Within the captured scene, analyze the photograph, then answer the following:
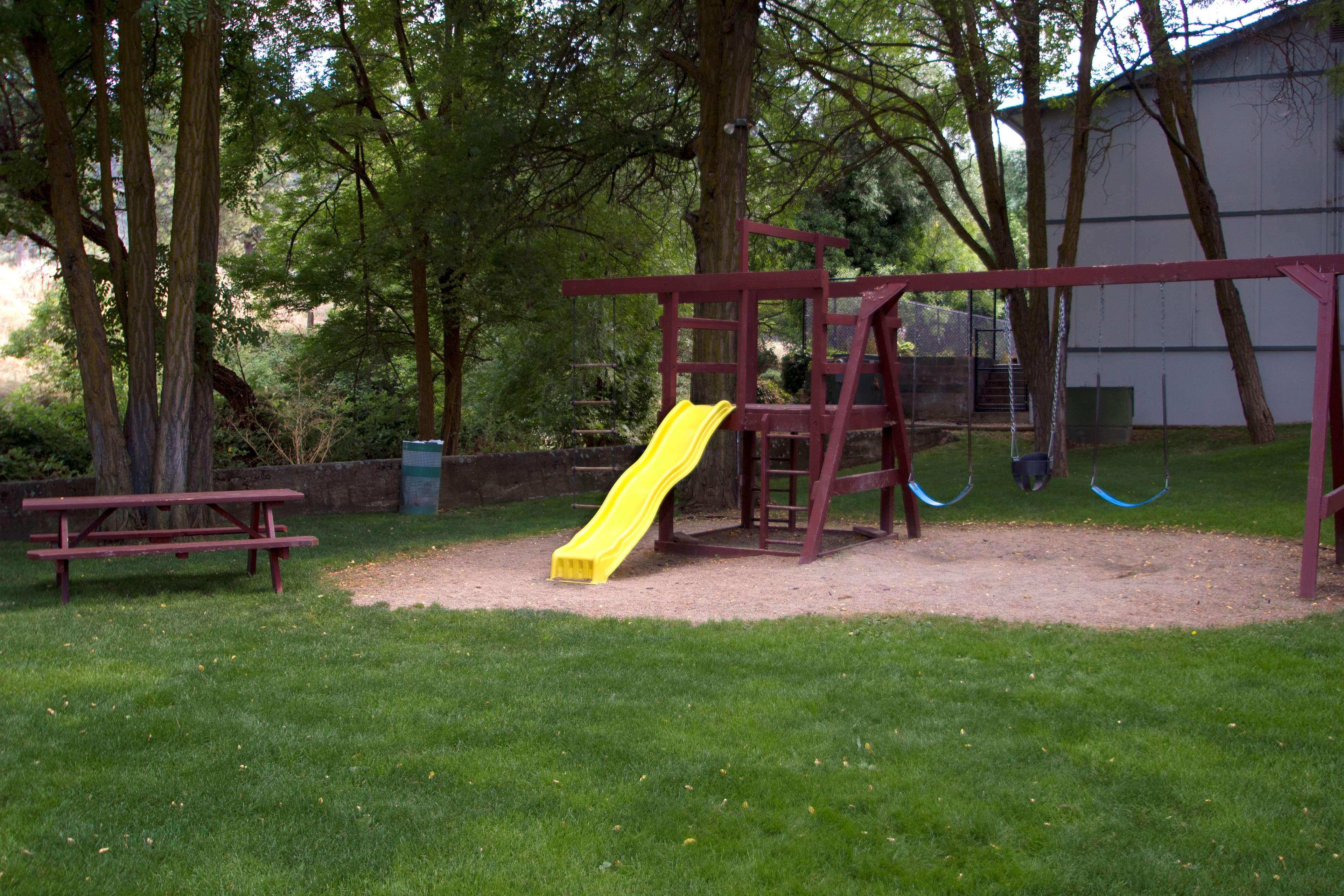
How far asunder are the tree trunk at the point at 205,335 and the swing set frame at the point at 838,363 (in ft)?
12.5

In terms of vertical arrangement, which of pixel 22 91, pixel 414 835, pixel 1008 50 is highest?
pixel 1008 50

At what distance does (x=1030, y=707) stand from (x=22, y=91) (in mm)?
13143

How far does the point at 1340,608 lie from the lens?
729 cm

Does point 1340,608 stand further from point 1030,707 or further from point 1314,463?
point 1030,707

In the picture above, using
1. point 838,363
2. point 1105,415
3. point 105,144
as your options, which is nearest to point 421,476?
point 105,144

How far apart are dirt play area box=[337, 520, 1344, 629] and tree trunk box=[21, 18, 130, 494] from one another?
9.00 ft

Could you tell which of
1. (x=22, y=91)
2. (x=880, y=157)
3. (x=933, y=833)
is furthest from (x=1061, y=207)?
(x=933, y=833)

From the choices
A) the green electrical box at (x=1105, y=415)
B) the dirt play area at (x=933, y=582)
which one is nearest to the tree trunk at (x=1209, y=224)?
the green electrical box at (x=1105, y=415)

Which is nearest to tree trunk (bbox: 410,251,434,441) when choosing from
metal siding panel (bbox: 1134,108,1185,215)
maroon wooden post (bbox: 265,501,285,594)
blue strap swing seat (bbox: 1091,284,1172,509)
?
maroon wooden post (bbox: 265,501,285,594)

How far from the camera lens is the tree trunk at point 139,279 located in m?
10.6

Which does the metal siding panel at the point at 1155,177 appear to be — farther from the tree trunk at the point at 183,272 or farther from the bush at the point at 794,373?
the tree trunk at the point at 183,272

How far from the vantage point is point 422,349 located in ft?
53.3

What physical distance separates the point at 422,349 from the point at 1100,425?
38.0 feet

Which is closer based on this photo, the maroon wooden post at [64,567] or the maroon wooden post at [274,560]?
the maroon wooden post at [64,567]
